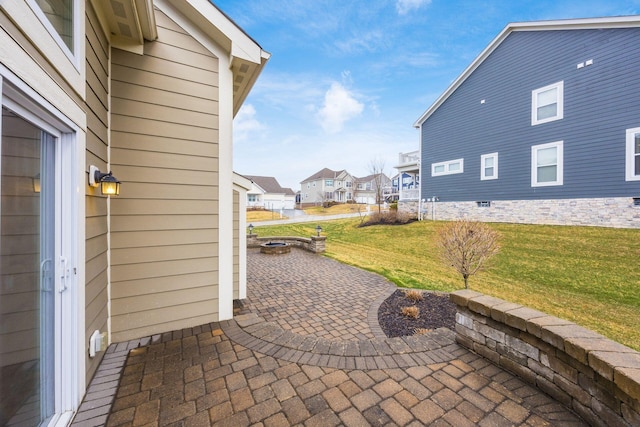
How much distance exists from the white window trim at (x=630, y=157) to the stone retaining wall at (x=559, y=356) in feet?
36.4

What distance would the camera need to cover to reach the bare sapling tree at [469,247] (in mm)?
4891

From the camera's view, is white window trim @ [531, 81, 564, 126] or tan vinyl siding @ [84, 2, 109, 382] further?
white window trim @ [531, 81, 564, 126]

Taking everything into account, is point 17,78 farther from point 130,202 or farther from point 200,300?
point 200,300

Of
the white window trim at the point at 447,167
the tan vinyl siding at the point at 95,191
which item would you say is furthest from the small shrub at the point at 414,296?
the white window trim at the point at 447,167

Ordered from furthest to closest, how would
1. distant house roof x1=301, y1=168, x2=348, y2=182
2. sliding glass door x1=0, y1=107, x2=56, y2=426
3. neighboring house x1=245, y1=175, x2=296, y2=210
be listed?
distant house roof x1=301, y1=168, x2=348, y2=182
neighboring house x1=245, y1=175, x2=296, y2=210
sliding glass door x1=0, y1=107, x2=56, y2=426

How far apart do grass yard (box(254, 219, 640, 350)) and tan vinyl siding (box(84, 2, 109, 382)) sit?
5.26 m

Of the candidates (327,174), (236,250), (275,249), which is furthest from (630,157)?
(327,174)

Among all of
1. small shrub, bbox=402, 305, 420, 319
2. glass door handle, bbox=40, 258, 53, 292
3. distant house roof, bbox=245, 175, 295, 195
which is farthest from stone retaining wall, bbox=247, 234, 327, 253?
distant house roof, bbox=245, 175, 295, 195

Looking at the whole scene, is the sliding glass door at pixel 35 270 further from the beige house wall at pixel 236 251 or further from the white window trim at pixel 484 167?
the white window trim at pixel 484 167

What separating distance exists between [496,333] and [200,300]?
3642 mm

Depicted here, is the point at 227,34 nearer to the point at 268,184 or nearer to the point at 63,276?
the point at 63,276

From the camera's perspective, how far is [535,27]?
11.3 m

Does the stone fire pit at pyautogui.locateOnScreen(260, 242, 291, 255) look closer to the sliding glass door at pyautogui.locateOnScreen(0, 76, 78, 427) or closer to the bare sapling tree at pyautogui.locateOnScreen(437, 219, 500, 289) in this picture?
the bare sapling tree at pyautogui.locateOnScreen(437, 219, 500, 289)

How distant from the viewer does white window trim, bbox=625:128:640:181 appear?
899cm
